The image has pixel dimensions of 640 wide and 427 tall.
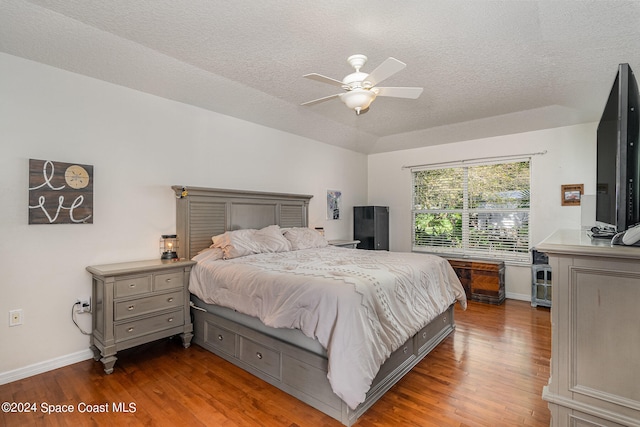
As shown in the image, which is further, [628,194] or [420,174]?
[420,174]

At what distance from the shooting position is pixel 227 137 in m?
3.98

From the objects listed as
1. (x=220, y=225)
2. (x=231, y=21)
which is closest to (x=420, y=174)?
(x=220, y=225)

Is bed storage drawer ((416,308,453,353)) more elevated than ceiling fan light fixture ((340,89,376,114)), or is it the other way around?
ceiling fan light fixture ((340,89,376,114))

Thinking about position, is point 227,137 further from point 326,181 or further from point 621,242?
point 621,242

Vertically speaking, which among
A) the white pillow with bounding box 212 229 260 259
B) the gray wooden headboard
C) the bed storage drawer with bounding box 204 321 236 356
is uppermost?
the gray wooden headboard

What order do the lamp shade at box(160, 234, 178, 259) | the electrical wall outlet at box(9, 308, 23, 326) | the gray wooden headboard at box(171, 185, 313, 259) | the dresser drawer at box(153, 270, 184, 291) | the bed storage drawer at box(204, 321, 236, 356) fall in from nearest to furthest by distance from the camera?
the electrical wall outlet at box(9, 308, 23, 326), the bed storage drawer at box(204, 321, 236, 356), the dresser drawer at box(153, 270, 184, 291), the lamp shade at box(160, 234, 178, 259), the gray wooden headboard at box(171, 185, 313, 259)

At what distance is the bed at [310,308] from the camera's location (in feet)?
6.41

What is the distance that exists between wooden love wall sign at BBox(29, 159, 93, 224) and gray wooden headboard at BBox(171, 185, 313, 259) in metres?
0.79

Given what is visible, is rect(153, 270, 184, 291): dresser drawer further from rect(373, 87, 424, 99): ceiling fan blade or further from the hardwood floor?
rect(373, 87, 424, 99): ceiling fan blade

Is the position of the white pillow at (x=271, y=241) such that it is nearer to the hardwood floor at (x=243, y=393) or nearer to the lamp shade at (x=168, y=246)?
the lamp shade at (x=168, y=246)

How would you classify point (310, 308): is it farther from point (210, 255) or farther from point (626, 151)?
point (626, 151)

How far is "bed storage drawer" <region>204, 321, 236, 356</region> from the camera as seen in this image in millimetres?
2727

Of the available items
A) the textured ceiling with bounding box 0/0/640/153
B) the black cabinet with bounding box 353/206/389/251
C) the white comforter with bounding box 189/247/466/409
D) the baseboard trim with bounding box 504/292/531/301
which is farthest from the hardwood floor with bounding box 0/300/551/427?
the black cabinet with bounding box 353/206/389/251

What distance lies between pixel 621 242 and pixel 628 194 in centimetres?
25
